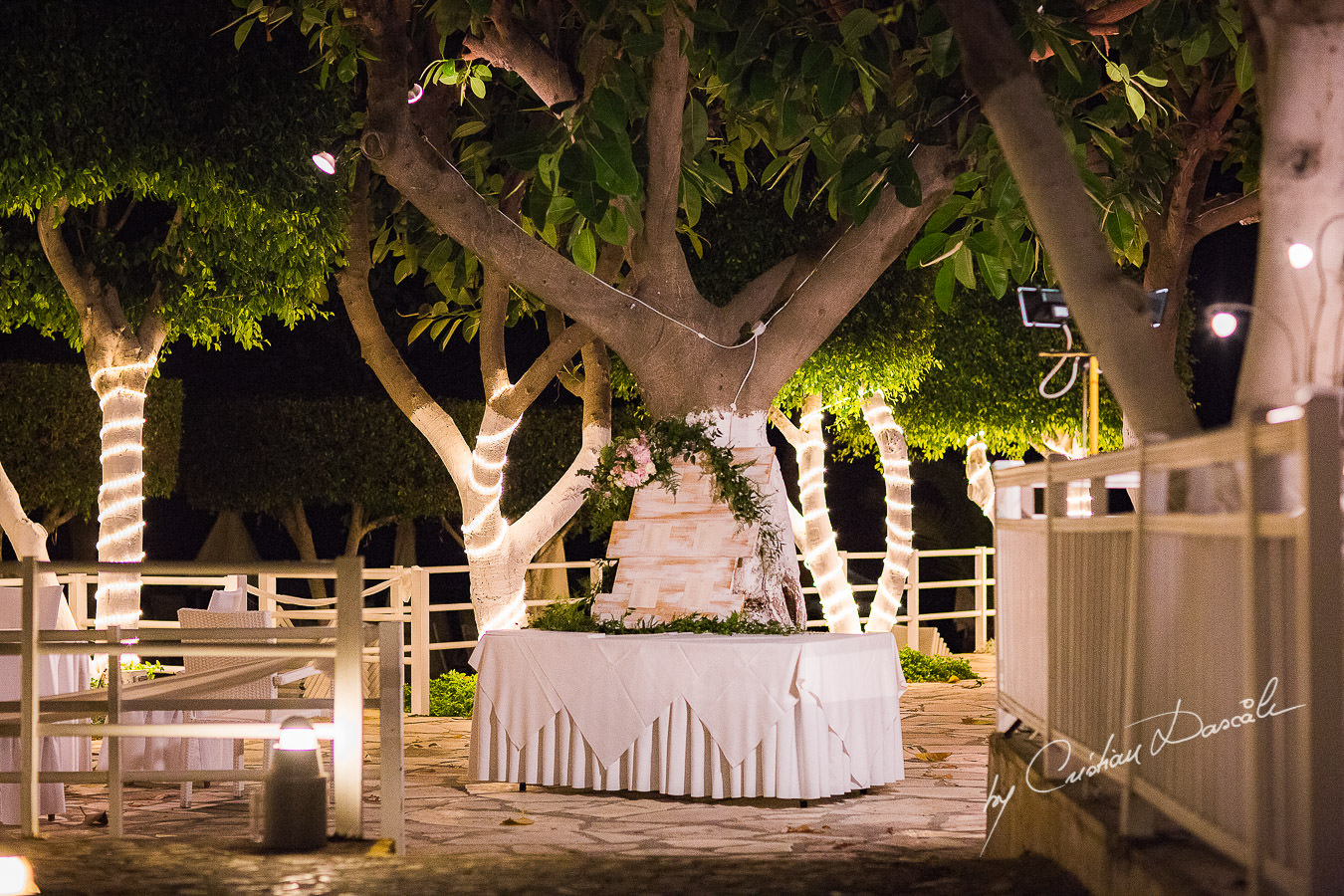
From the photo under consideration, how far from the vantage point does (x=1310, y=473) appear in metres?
2.51

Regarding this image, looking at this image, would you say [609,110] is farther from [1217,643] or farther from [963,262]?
[1217,643]

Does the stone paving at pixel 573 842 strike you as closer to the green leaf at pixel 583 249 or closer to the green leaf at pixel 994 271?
the green leaf at pixel 994 271

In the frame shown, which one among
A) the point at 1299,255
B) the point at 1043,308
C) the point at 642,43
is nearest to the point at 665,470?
the point at 642,43

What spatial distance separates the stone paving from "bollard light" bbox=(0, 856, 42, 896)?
5cm

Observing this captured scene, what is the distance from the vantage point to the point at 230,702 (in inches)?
210

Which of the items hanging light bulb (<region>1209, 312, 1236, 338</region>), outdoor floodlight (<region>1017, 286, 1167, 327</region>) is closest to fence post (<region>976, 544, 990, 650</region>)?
outdoor floodlight (<region>1017, 286, 1167, 327</region>)

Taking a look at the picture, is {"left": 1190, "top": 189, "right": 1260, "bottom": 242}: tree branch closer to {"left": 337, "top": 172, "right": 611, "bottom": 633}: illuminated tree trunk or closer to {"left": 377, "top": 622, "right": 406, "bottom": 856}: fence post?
{"left": 337, "top": 172, "right": 611, "bottom": 633}: illuminated tree trunk

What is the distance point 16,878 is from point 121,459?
7043 mm

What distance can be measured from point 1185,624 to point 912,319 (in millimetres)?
8540

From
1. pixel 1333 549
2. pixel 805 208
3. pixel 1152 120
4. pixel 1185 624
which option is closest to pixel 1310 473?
pixel 1333 549

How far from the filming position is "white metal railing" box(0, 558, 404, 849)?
15.9 ft

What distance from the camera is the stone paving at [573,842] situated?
3.80m

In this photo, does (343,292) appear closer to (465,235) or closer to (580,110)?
(465,235)

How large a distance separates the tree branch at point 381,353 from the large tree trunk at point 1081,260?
7.37m
